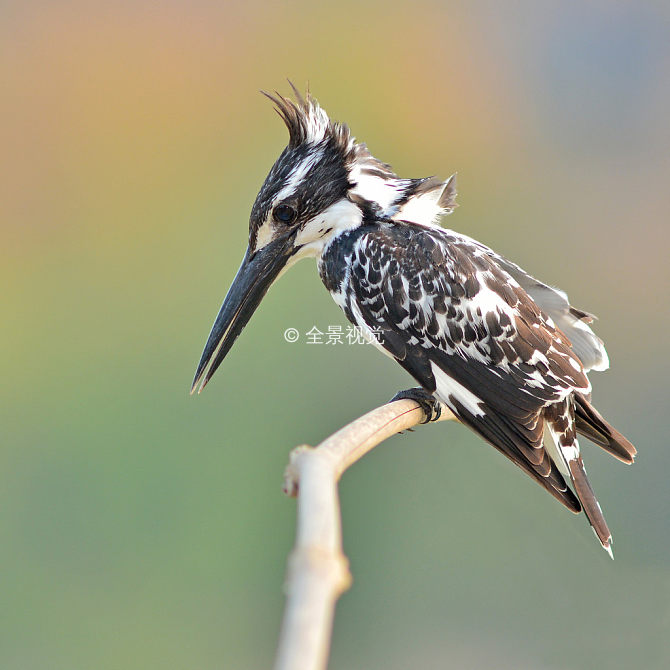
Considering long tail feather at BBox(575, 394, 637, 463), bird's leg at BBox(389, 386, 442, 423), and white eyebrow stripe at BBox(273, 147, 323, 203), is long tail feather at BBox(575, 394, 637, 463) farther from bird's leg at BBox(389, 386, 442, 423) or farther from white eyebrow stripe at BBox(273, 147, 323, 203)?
white eyebrow stripe at BBox(273, 147, 323, 203)

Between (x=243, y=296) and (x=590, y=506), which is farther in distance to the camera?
(x=243, y=296)

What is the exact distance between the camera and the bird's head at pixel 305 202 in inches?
59.6

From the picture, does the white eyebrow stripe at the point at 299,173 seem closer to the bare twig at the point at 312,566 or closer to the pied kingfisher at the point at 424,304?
the pied kingfisher at the point at 424,304

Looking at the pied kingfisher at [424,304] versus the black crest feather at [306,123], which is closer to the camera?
the pied kingfisher at [424,304]

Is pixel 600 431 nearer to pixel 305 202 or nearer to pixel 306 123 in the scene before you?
pixel 305 202

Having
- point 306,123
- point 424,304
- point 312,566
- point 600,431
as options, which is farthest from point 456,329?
point 312,566

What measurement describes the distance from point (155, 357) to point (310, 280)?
2.01 ft

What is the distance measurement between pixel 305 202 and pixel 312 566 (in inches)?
42.9

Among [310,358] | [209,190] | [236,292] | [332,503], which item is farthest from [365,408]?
[332,503]

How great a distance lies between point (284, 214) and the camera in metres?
1.51

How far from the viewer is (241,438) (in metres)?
2.54

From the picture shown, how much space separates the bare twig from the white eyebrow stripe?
805 millimetres

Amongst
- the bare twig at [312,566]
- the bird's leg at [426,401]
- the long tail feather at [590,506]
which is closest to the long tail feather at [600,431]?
the long tail feather at [590,506]

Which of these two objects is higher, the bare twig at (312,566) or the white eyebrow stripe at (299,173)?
the white eyebrow stripe at (299,173)
